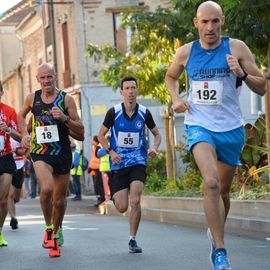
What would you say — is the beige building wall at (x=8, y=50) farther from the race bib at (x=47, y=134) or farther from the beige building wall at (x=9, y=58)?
the race bib at (x=47, y=134)

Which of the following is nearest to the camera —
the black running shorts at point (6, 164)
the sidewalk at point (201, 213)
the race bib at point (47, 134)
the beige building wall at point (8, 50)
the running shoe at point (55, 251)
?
the running shoe at point (55, 251)

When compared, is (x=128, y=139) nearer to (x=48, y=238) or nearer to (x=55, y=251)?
(x=48, y=238)

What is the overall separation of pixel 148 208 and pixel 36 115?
850cm

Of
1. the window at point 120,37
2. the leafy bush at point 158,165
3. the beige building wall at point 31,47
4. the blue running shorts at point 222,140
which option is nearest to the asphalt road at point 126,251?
the blue running shorts at point 222,140

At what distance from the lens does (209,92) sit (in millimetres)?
8273

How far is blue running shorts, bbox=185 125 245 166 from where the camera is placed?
27.1 feet

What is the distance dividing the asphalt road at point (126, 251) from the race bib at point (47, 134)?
1.20 metres

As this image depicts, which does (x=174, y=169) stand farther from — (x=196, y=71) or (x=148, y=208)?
(x=196, y=71)

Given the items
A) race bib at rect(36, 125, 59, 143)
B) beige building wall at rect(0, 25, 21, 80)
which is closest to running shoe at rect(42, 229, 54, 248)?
race bib at rect(36, 125, 59, 143)

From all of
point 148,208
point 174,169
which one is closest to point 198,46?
point 148,208

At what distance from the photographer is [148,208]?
19.2m

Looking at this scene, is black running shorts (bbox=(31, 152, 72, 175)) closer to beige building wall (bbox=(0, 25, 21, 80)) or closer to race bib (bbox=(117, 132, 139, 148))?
race bib (bbox=(117, 132, 139, 148))

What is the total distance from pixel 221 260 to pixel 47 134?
3532 millimetres

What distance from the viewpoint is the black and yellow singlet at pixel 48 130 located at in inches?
424
